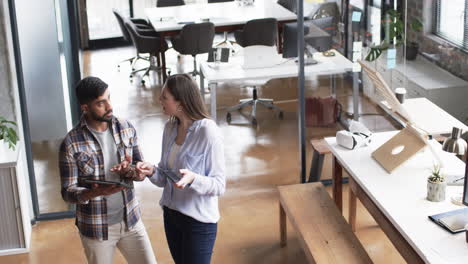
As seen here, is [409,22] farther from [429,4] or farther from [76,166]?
[76,166]

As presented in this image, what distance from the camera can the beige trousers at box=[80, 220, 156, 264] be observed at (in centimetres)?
370

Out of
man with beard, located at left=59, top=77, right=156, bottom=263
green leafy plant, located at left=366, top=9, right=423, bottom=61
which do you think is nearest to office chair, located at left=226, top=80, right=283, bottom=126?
green leafy plant, located at left=366, top=9, right=423, bottom=61

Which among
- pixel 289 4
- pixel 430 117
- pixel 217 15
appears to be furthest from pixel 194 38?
pixel 430 117

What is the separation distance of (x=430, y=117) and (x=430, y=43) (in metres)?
1.00

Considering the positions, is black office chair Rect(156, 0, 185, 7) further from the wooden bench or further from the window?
the wooden bench

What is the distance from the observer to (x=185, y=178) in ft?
11.3

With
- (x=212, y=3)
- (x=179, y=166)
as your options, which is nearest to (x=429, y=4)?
(x=179, y=166)

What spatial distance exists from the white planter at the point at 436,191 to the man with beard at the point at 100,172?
1.59 m

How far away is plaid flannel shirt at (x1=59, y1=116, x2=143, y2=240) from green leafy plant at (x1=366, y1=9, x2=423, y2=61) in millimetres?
2810

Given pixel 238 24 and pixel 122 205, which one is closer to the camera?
pixel 122 205

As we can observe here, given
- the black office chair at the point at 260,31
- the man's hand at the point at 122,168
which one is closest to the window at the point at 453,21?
the man's hand at the point at 122,168

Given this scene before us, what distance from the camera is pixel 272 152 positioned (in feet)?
23.6

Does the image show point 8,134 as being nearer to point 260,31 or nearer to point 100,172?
point 100,172

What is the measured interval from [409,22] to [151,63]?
5.40 meters
